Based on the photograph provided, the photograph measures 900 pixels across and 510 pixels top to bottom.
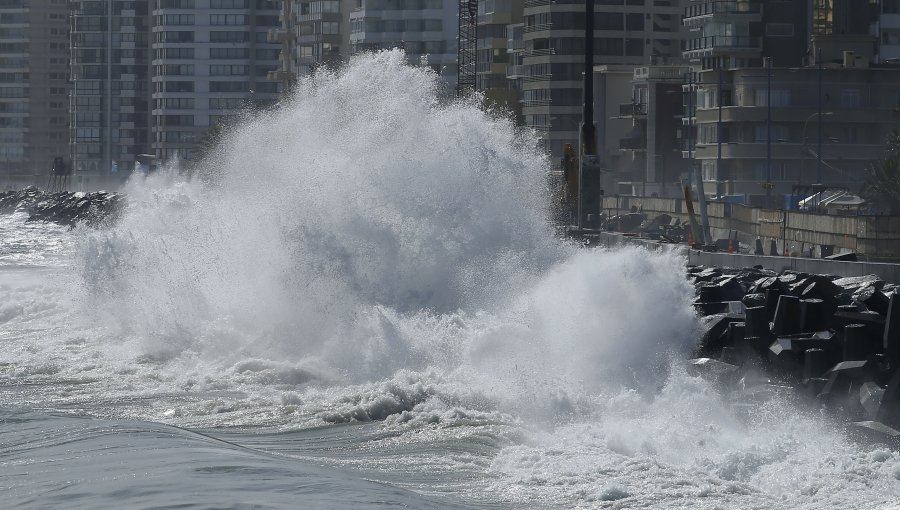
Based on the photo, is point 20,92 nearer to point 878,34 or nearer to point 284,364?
point 878,34

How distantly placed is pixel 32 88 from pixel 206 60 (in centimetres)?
3550

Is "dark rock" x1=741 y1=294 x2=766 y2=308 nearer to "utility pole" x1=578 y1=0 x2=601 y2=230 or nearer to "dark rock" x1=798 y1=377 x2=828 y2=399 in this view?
"dark rock" x1=798 y1=377 x2=828 y2=399

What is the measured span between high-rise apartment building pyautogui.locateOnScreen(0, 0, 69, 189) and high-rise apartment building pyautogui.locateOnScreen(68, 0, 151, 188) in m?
15.6

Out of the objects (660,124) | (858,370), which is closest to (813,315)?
(858,370)

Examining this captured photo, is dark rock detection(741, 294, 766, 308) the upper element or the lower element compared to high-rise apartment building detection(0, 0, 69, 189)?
lower

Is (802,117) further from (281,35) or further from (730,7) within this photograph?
(281,35)

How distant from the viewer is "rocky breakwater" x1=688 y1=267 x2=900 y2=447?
54.8 feet

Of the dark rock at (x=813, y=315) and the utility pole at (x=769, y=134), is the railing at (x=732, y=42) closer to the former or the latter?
the utility pole at (x=769, y=134)

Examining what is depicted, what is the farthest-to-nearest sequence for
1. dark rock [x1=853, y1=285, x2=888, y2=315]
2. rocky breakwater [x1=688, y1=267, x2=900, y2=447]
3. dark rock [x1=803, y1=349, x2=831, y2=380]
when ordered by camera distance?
1. dark rock [x1=853, y1=285, x2=888, y2=315]
2. dark rock [x1=803, y1=349, x2=831, y2=380]
3. rocky breakwater [x1=688, y1=267, x2=900, y2=447]

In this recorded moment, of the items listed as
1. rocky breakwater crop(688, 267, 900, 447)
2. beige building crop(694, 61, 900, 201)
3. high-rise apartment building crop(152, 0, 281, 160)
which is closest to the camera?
rocky breakwater crop(688, 267, 900, 447)

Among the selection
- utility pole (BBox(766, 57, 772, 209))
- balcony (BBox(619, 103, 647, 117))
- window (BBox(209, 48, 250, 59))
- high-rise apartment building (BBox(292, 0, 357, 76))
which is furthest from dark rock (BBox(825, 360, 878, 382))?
window (BBox(209, 48, 250, 59))

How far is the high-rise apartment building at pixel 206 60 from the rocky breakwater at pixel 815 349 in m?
125

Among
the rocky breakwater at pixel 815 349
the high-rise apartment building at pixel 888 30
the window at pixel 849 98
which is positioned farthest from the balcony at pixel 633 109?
the rocky breakwater at pixel 815 349

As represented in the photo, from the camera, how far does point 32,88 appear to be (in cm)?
17162
